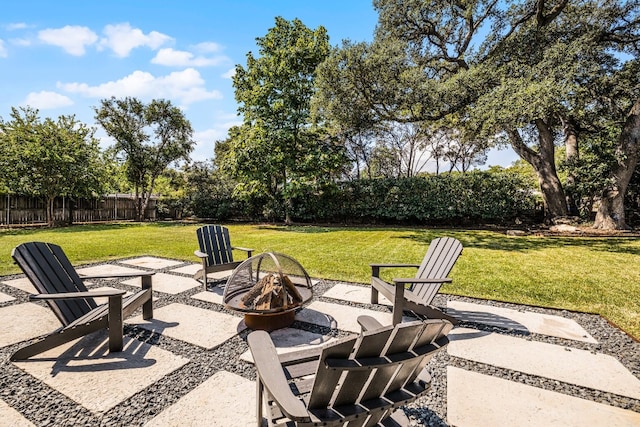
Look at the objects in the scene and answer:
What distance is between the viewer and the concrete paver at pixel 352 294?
429 centimetres

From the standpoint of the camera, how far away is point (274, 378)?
1.39 m

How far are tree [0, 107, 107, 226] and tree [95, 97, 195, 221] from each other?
8.90 feet

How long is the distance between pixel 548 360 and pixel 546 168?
1280 cm

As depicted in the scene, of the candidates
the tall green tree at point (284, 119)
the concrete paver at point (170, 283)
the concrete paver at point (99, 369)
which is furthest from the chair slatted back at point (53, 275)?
the tall green tree at point (284, 119)

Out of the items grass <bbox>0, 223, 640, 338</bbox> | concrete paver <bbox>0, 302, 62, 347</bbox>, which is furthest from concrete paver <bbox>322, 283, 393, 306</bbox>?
concrete paver <bbox>0, 302, 62, 347</bbox>

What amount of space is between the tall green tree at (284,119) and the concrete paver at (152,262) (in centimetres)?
884

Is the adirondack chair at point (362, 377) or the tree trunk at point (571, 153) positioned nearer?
the adirondack chair at point (362, 377)

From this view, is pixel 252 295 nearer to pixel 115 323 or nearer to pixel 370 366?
pixel 115 323

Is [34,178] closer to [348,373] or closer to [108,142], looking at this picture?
[108,142]

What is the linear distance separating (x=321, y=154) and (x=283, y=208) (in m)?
3.83

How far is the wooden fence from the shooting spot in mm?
14297

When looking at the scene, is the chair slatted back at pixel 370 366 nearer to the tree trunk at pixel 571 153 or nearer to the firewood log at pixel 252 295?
the firewood log at pixel 252 295

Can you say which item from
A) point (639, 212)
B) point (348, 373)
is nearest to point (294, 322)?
point (348, 373)

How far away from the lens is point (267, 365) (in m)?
1.50
